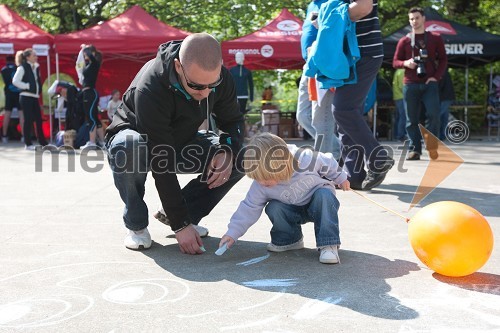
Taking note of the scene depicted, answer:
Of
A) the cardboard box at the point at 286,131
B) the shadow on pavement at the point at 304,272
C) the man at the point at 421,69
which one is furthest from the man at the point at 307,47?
the cardboard box at the point at 286,131

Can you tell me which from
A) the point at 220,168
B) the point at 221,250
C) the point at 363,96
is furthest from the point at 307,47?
the point at 221,250

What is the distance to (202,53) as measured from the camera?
9.07ft

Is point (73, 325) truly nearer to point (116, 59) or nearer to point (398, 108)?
point (398, 108)

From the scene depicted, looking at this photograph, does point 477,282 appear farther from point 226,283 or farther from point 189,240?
point 189,240

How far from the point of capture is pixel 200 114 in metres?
3.22

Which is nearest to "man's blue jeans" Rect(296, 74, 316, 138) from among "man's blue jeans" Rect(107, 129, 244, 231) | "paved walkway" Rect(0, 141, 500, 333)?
"paved walkway" Rect(0, 141, 500, 333)

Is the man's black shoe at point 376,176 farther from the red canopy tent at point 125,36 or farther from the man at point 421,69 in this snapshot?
the red canopy tent at point 125,36

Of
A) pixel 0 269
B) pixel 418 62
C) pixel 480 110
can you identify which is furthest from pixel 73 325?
pixel 480 110

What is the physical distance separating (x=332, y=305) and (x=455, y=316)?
0.47 metres

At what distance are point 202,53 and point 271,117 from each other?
36.4 feet

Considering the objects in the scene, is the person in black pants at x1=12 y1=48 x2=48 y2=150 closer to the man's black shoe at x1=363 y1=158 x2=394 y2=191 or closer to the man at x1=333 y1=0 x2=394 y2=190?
the man at x1=333 y1=0 x2=394 y2=190

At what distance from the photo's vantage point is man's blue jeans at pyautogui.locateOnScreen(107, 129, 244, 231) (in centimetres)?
313
